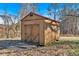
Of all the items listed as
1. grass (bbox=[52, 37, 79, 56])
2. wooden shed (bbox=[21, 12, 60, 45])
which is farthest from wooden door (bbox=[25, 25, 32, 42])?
grass (bbox=[52, 37, 79, 56])

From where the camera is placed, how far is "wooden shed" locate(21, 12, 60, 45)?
6.56 metres

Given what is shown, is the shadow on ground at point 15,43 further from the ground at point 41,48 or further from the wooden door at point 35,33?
the wooden door at point 35,33

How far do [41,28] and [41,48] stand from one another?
0.98 feet

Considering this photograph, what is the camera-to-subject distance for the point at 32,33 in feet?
21.7

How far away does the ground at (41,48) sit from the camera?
6559mm

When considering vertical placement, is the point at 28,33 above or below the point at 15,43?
above

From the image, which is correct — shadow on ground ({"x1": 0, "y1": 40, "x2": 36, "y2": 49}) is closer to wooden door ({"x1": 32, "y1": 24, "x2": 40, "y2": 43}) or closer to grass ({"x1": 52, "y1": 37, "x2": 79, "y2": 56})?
wooden door ({"x1": 32, "y1": 24, "x2": 40, "y2": 43})

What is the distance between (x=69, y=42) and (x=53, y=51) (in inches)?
10.8

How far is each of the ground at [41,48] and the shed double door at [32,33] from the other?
0.09 meters

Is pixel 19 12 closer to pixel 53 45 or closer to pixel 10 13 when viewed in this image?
pixel 10 13

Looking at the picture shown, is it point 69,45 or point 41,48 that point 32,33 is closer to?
point 41,48

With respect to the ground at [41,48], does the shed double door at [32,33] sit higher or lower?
higher

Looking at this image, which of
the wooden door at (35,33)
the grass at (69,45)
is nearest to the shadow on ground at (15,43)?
the wooden door at (35,33)

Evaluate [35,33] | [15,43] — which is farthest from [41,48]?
[15,43]
